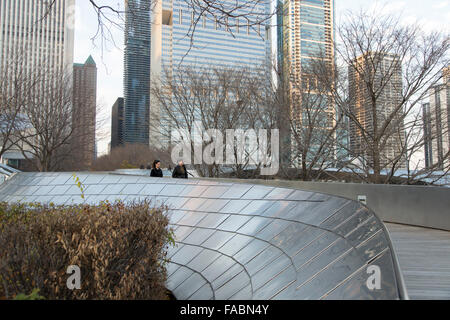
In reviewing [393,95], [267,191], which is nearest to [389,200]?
[267,191]

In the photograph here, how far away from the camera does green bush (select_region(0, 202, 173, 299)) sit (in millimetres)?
2855

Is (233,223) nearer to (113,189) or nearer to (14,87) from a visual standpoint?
(113,189)

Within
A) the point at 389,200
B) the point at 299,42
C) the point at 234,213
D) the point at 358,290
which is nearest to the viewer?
the point at 358,290

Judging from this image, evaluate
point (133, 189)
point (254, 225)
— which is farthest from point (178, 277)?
point (133, 189)

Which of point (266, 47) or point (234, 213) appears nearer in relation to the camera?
point (234, 213)

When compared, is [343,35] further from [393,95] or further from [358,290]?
[358,290]

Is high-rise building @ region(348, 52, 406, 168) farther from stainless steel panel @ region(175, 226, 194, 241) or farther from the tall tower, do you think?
stainless steel panel @ region(175, 226, 194, 241)

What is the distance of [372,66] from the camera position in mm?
14383

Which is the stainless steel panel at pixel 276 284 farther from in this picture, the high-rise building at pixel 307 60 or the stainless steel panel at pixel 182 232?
the high-rise building at pixel 307 60

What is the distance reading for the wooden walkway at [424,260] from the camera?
12.5 feet

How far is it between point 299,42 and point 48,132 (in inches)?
756

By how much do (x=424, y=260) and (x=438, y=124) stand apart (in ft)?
32.5

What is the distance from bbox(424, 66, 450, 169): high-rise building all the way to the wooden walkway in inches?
245

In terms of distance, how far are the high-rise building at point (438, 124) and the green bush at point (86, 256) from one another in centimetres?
1306
